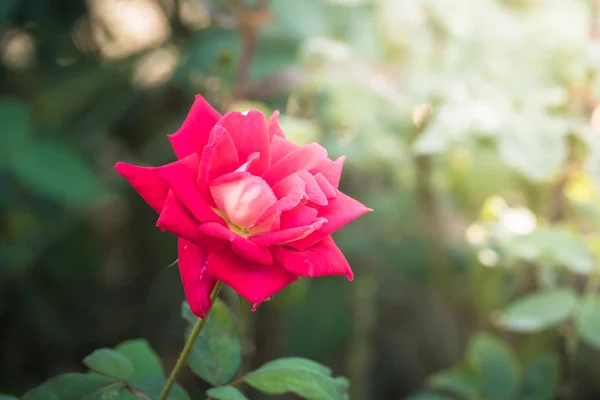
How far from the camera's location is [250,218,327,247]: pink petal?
0.37m

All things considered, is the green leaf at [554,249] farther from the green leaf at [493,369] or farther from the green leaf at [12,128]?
the green leaf at [12,128]

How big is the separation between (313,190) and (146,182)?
0.11m

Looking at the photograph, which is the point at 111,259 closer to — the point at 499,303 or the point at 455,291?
the point at 455,291

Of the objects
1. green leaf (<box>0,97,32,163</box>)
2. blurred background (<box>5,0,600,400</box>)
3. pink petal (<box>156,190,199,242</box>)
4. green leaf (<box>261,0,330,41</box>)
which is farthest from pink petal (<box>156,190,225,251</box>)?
green leaf (<box>0,97,32,163</box>)

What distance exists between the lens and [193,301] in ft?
1.21

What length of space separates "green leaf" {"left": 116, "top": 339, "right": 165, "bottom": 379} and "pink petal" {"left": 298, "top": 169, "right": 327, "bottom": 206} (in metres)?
0.22

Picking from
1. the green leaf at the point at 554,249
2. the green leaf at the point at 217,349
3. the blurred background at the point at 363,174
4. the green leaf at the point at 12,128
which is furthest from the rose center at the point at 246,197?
the green leaf at the point at 12,128

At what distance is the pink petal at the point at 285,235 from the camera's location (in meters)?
0.37

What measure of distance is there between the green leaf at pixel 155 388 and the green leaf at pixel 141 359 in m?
0.02

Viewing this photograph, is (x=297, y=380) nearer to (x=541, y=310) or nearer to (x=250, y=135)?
(x=250, y=135)

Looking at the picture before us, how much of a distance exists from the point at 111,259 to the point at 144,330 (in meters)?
0.29

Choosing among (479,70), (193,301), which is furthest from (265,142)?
(479,70)

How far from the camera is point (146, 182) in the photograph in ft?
1.29

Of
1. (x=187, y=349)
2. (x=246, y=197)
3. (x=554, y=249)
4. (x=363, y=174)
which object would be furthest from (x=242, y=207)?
(x=363, y=174)
